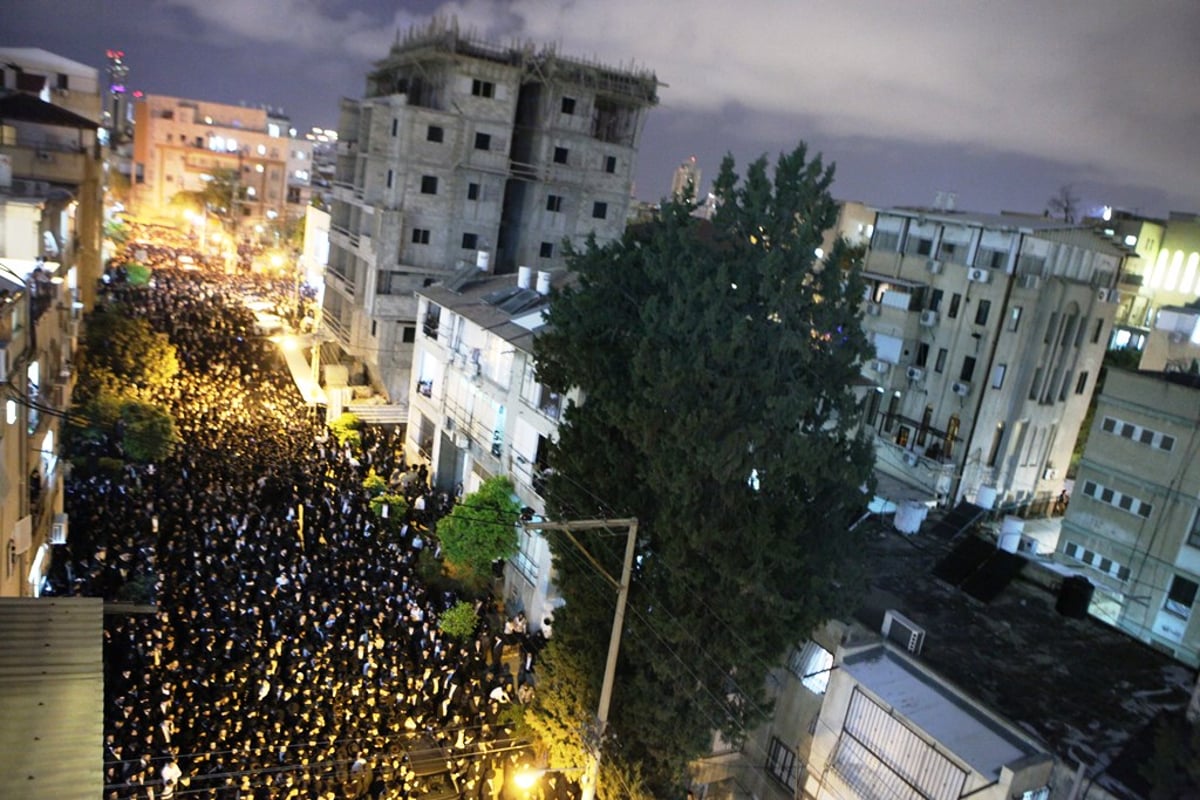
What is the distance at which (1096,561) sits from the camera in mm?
20094

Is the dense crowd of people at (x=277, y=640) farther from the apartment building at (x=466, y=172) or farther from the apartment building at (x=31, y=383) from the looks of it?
the apartment building at (x=466, y=172)

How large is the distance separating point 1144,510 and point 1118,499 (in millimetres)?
660

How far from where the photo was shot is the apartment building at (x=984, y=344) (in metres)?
25.8

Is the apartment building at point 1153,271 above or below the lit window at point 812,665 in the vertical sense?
above

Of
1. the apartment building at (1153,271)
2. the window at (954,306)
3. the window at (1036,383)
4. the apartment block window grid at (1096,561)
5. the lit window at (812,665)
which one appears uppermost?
the apartment building at (1153,271)

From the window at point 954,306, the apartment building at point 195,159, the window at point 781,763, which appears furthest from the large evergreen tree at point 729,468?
the apartment building at point 195,159

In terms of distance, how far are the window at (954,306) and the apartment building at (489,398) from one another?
43.7ft

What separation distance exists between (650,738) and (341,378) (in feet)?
86.3

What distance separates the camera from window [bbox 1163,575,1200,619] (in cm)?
1781

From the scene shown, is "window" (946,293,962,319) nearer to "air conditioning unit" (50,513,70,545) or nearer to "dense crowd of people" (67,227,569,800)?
"dense crowd of people" (67,227,569,800)

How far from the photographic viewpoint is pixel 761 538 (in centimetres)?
1227

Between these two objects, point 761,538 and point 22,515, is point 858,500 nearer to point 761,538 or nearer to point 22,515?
point 761,538

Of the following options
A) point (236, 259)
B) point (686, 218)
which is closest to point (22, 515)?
point (686, 218)

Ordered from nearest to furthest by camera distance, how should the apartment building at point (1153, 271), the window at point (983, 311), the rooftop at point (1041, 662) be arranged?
the rooftop at point (1041, 662), the window at point (983, 311), the apartment building at point (1153, 271)
